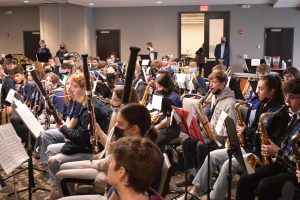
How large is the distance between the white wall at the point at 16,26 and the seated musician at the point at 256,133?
1430 centimetres

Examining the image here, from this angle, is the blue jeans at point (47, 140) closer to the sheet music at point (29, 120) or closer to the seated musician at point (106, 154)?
the sheet music at point (29, 120)

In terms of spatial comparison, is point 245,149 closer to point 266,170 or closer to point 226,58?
point 266,170

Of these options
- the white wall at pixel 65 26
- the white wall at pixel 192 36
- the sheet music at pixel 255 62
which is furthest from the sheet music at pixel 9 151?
the white wall at pixel 192 36

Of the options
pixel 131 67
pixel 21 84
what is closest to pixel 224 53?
pixel 21 84

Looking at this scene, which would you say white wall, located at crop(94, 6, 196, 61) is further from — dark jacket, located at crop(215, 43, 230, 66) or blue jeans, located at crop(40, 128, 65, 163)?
blue jeans, located at crop(40, 128, 65, 163)

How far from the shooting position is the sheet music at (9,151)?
322cm

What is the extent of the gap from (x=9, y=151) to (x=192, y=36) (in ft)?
57.1

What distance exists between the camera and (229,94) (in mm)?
4516

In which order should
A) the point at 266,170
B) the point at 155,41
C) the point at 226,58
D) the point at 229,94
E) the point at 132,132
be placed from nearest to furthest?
the point at 132,132
the point at 266,170
the point at 229,94
the point at 226,58
the point at 155,41

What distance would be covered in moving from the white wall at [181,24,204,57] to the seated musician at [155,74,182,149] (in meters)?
14.7

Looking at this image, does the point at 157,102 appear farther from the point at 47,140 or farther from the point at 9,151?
the point at 9,151

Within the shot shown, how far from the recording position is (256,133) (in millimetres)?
3773

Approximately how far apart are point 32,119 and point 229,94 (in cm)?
231

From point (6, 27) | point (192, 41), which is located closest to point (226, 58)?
point (192, 41)
